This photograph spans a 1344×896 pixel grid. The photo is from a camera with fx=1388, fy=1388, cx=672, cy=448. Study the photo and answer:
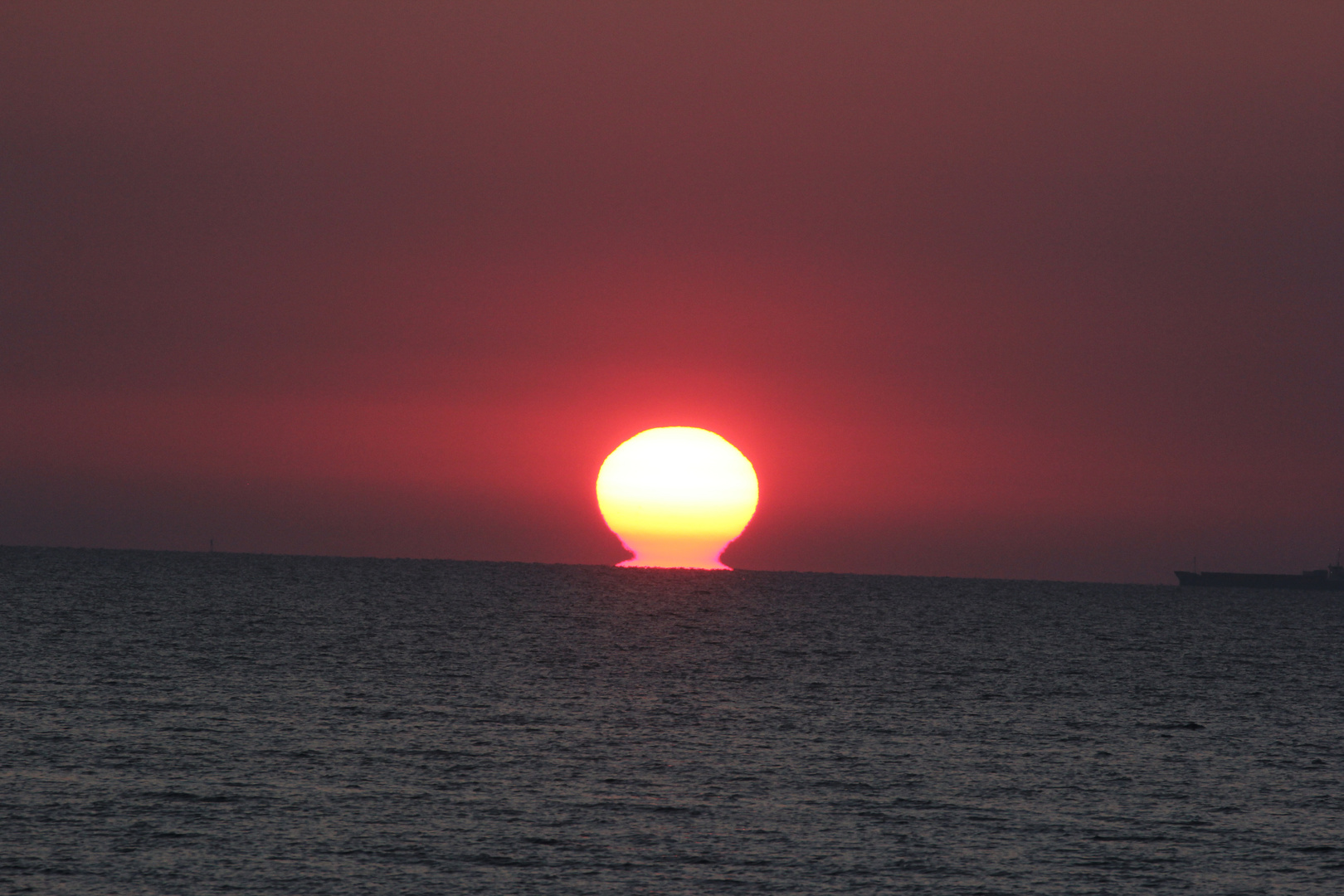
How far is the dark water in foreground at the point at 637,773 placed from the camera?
30.5 meters

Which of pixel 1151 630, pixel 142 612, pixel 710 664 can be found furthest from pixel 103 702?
pixel 1151 630

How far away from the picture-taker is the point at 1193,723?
204 ft

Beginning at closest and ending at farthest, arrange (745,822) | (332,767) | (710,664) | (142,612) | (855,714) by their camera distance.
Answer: (745,822) < (332,767) < (855,714) < (710,664) < (142,612)

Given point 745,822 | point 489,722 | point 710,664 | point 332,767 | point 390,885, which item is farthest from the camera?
point 710,664

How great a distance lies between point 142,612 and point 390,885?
341 ft

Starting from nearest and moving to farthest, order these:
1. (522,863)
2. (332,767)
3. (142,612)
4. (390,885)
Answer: (390,885)
(522,863)
(332,767)
(142,612)

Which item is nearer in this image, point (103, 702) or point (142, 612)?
point (103, 702)

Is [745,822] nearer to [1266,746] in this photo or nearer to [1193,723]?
[1266,746]

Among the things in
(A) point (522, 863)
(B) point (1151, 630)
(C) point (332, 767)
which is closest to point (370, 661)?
(C) point (332, 767)

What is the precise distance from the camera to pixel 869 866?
31344mm

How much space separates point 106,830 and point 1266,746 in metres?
42.7

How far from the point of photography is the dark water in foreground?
3045 cm

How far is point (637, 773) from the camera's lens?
42188 millimetres

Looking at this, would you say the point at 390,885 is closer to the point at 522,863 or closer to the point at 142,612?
the point at 522,863
